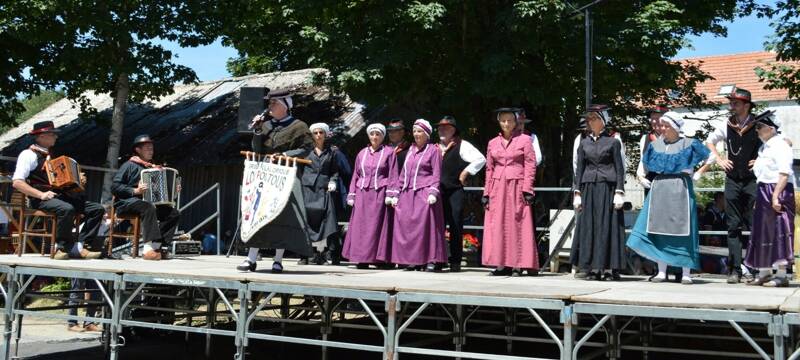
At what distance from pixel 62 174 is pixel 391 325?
186 inches

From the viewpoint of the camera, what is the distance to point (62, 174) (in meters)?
9.16

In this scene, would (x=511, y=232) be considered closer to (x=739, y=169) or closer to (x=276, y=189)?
(x=739, y=169)

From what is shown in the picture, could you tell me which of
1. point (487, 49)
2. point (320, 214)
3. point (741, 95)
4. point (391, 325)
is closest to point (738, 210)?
point (741, 95)

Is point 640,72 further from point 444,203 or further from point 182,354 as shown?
point 182,354

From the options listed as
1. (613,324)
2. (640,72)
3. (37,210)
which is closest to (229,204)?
(640,72)

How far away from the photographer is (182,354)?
1045 cm

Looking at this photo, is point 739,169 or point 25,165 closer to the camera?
point 739,169

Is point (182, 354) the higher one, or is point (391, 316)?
point (391, 316)

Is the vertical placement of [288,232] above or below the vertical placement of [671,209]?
below

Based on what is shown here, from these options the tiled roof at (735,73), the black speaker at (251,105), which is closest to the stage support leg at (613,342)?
the black speaker at (251,105)

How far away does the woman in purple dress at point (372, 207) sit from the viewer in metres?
9.11

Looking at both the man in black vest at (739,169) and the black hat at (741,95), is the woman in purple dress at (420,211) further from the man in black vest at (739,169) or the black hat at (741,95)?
the black hat at (741,95)

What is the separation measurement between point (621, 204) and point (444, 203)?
2113mm

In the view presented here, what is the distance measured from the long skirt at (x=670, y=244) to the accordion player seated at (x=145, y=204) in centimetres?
497
